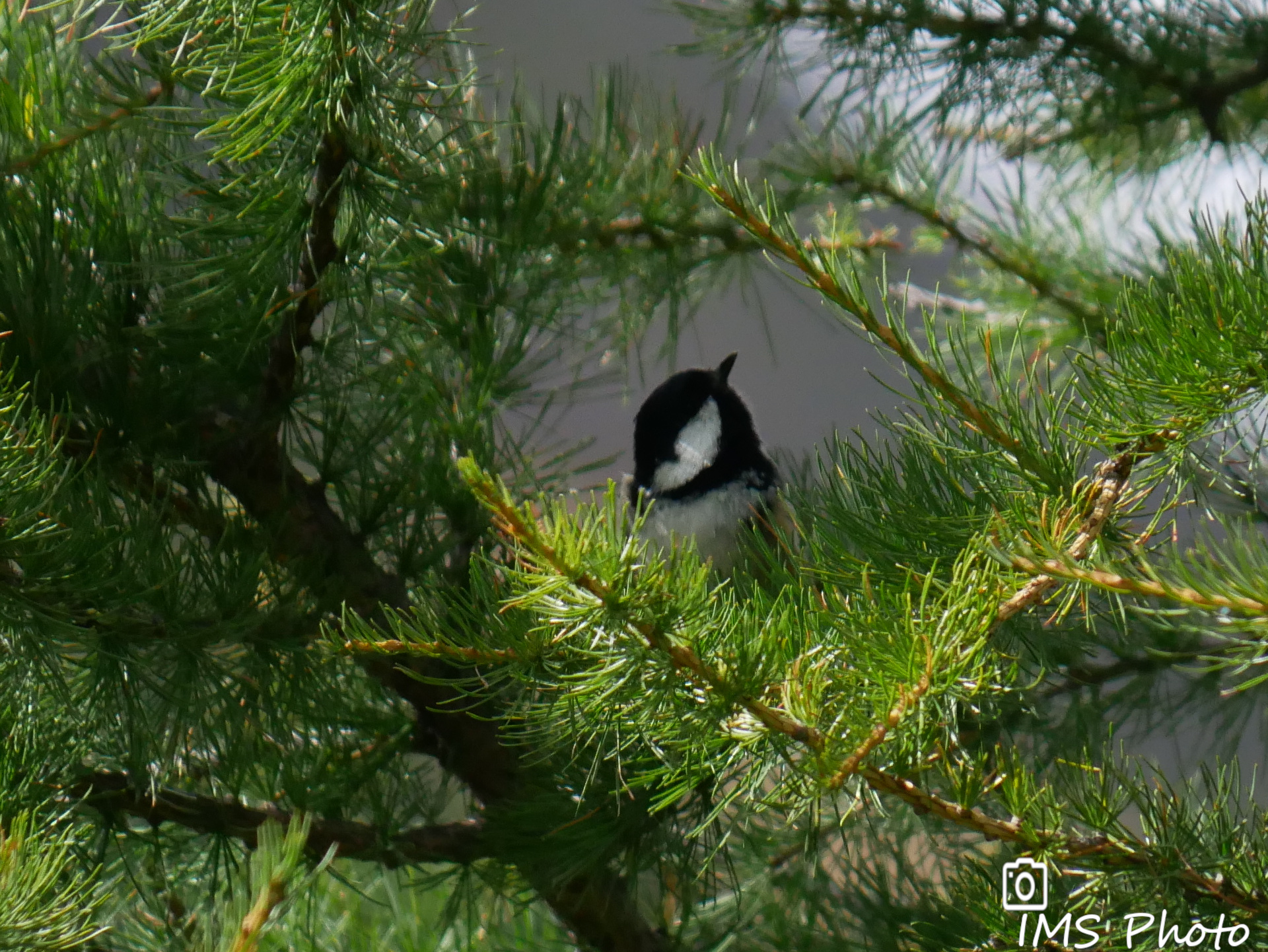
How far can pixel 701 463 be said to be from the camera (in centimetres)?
93

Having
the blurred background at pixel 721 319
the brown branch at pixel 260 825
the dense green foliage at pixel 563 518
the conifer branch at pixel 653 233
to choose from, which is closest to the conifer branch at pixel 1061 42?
the dense green foliage at pixel 563 518

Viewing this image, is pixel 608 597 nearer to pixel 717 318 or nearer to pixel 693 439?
pixel 693 439

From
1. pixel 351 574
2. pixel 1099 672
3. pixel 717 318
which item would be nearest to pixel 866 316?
pixel 351 574

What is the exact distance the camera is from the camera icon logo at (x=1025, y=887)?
378 millimetres

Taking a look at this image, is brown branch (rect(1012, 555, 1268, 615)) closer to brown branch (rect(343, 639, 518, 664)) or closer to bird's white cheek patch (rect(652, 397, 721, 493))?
brown branch (rect(343, 639, 518, 664))

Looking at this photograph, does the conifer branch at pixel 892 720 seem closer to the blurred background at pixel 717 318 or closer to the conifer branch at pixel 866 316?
the conifer branch at pixel 866 316

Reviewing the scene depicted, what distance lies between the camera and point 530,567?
1.15 ft

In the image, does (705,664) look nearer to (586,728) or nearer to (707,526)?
(586,728)

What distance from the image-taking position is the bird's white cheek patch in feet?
3.06

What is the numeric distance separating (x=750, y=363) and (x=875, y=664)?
174cm

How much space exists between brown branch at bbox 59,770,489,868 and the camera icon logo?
31cm

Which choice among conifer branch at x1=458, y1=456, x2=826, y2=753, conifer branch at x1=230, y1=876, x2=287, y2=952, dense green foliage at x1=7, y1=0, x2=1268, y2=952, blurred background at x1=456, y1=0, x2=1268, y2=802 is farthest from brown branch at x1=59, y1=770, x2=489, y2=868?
blurred background at x1=456, y1=0, x2=1268, y2=802

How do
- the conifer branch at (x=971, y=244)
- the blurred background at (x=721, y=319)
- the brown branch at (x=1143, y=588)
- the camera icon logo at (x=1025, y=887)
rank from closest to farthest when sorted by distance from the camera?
1. the brown branch at (x=1143, y=588)
2. the camera icon logo at (x=1025, y=887)
3. the conifer branch at (x=971, y=244)
4. the blurred background at (x=721, y=319)

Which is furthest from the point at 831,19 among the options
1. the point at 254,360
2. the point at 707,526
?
the point at 254,360
